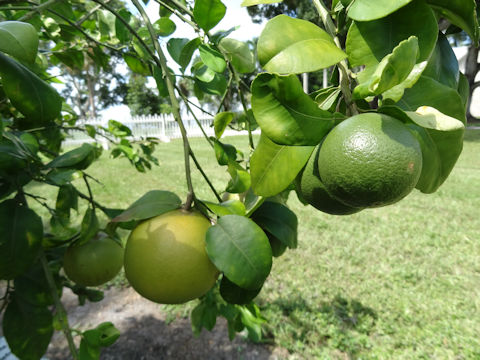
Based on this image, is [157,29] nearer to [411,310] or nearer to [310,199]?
[310,199]

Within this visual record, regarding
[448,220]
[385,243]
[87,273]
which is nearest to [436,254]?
[385,243]

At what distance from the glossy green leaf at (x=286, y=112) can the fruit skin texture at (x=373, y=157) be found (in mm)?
33

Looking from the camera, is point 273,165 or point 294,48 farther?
point 273,165

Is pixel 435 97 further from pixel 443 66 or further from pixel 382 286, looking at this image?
pixel 382 286

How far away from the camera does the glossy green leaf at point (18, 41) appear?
0.46 metres

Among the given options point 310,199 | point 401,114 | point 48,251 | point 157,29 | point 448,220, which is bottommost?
point 448,220

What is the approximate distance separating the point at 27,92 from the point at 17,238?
423 millimetres

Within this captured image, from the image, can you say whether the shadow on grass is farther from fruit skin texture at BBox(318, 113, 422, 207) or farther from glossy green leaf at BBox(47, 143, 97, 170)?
fruit skin texture at BBox(318, 113, 422, 207)

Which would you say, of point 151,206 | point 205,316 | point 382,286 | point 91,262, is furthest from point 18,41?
point 382,286

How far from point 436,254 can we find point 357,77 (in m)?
3.35

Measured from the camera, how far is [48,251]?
1.25m

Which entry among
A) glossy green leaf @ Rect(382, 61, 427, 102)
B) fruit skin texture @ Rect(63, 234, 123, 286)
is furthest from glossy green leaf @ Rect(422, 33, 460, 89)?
fruit skin texture @ Rect(63, 234, 123, 286)

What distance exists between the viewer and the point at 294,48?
0.44 metres

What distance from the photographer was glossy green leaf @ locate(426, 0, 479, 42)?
1.46 feet
